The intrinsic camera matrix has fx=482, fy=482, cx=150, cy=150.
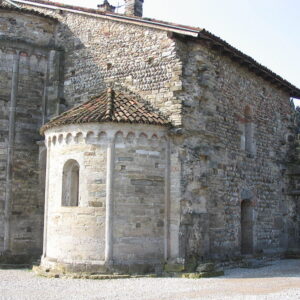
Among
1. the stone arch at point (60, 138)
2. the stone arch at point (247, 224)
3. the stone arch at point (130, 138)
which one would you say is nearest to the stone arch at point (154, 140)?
the stone arch at point (130, 138)

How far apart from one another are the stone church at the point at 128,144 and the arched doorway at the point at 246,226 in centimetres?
3

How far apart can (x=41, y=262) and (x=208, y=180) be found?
4.92 meters

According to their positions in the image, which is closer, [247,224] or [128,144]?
[128,144]

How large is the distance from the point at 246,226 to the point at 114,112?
6.10 m

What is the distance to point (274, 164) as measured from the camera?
17.1m

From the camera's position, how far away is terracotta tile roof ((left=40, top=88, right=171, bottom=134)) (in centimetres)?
1187

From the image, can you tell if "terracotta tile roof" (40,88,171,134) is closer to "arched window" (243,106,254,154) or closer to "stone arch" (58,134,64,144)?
"stone arch" (58,134,64,144)

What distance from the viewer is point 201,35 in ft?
40.6

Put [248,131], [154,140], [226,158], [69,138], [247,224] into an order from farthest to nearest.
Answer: [248,131] → [247,224] → [226,158] → [69,138] → [154,140]

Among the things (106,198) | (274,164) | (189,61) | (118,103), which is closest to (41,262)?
(106,198)

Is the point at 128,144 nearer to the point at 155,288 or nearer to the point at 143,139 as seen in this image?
the point at 143,139

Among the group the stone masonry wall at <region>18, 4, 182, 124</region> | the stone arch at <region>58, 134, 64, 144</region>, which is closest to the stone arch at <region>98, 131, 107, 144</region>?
the stone arch at <region>58, 134, 64, 144</region>

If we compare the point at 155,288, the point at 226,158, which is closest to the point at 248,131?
the point at 226,158

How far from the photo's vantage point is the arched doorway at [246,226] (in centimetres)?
1521
